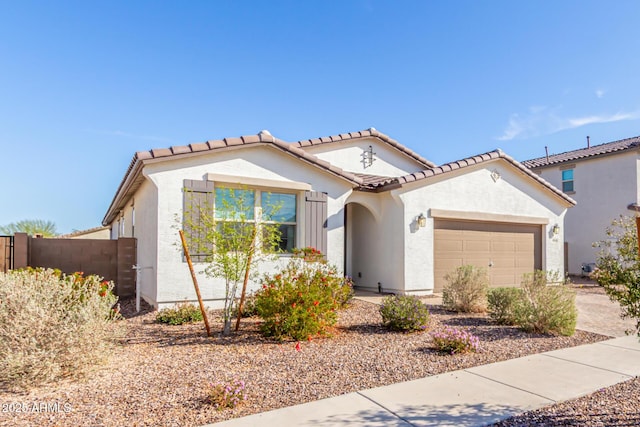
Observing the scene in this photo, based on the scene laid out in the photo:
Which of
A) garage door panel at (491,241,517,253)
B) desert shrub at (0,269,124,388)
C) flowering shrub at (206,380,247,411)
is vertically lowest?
flowering shrub at (206,380,247,411)

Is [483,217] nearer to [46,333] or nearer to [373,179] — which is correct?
[373,179]

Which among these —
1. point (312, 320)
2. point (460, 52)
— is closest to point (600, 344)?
point (312, 320)

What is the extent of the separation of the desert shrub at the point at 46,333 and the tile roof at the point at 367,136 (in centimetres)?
930

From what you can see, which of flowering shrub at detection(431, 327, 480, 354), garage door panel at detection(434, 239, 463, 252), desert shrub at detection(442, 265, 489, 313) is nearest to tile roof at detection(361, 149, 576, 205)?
garage door panel at detection(434, 239, 463, 252)

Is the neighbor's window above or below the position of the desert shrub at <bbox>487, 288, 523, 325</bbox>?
above

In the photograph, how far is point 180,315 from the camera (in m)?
7.64

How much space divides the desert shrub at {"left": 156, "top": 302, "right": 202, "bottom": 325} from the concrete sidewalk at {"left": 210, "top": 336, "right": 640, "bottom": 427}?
446 cm

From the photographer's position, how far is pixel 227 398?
3.81 metres

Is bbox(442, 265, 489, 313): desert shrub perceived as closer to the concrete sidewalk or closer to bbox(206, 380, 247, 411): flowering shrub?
the concrete sidewalk

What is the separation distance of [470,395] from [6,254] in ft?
35.9

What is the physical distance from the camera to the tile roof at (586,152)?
1785 cm

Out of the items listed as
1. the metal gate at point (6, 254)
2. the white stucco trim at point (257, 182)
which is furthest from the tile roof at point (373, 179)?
the metal gate at point (6, 254)

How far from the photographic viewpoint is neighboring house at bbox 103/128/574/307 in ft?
28.4

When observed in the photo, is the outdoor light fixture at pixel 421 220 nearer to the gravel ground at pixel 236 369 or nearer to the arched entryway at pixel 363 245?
the arched entryway at pixel 363 245
